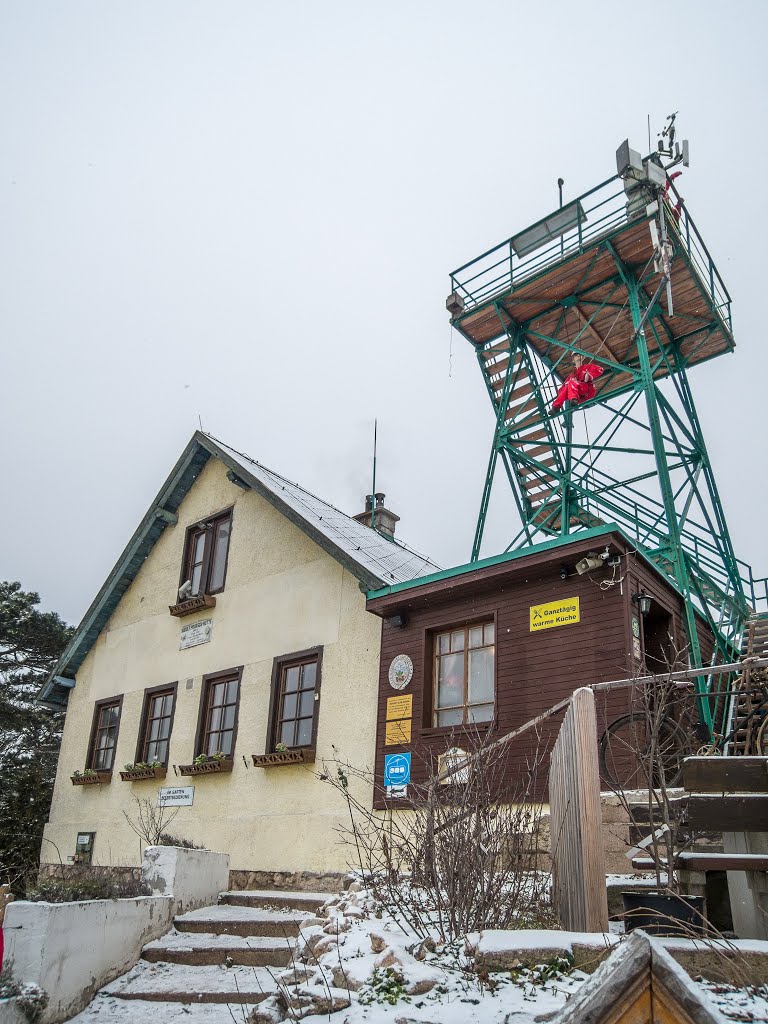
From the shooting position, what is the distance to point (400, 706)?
36.0 ft

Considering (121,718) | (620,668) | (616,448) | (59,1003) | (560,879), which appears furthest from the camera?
(121,718)

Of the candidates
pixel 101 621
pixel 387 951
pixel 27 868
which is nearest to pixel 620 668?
pixel 387 951

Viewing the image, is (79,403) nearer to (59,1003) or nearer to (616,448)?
(616,448)

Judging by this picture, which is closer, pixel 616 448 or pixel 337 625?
pixel 337 625

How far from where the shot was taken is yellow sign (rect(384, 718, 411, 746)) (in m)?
10.8

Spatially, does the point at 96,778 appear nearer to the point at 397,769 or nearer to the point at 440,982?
the point at 397,769

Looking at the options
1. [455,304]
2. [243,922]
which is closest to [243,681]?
[243,922]

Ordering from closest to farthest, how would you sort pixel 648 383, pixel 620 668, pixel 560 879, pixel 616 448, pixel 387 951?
1. pixel 387 951
2. pixel 560 879
3. pixel 620 668
4. pixel 648 383
5. pixel 616 448

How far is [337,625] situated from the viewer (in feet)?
40.2

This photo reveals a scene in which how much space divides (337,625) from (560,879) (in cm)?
720

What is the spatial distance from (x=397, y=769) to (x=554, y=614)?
2854mm

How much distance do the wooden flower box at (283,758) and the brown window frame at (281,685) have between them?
0.62 ft

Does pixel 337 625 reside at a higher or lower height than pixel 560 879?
higher

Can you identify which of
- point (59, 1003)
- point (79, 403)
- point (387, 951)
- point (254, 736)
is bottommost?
point (59, 1003)
